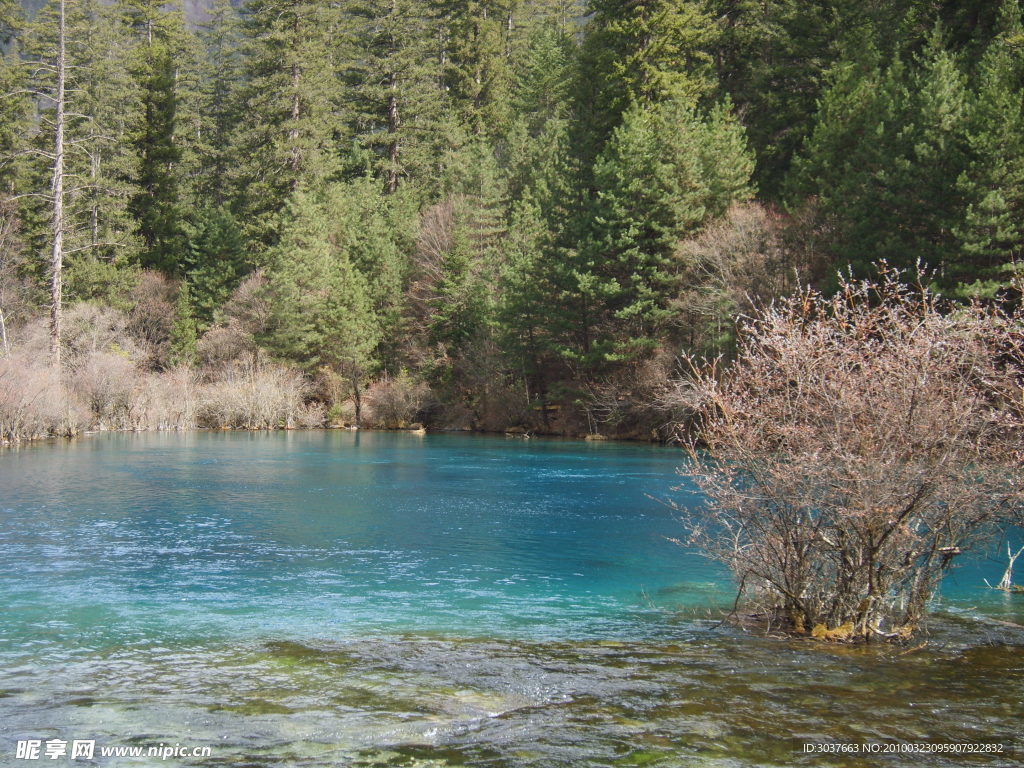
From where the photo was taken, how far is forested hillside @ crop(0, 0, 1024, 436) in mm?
35062

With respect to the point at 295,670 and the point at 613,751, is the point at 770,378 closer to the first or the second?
the point at 613,751

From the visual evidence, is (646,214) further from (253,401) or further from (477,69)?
(477,69)

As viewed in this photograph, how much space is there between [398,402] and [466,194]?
1565 centimetres

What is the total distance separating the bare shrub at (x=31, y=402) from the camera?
109ft

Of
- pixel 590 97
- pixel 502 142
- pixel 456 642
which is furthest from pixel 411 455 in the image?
pixel 502 142

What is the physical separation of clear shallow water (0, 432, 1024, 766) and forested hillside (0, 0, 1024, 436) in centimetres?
1559

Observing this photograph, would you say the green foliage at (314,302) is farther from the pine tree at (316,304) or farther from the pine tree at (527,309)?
the pine tree at (527,309)

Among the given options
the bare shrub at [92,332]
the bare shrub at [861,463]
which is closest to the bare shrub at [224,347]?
the bare shrub at [92,332]

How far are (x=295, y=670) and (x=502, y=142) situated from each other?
62.8m

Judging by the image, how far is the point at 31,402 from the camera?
34.2 m

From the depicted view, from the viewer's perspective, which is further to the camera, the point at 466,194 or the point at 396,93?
the point at 396,93

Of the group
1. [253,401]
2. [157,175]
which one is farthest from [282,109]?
[253,401]

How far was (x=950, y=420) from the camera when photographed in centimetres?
901

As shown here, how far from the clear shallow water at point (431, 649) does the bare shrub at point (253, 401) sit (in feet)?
93.4
